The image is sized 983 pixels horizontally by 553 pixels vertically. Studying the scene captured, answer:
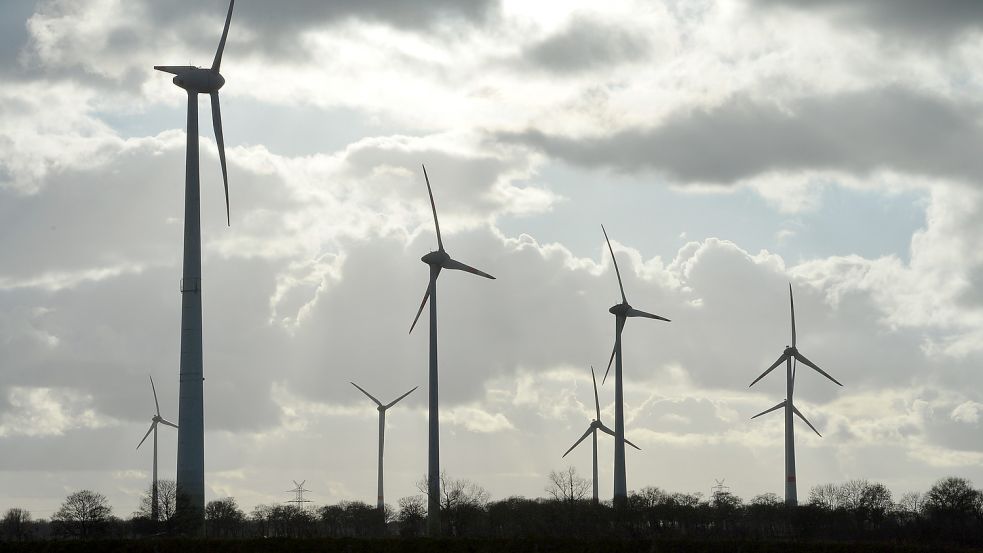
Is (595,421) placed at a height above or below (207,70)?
below

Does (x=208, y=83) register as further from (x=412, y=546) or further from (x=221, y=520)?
(x=221, y=520)

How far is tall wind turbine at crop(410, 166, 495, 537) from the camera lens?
351 ft

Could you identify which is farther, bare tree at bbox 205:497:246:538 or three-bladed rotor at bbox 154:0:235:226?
bare tree at bbox 205:497:246:538

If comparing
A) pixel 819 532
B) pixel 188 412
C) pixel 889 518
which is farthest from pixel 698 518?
pixel 188 412

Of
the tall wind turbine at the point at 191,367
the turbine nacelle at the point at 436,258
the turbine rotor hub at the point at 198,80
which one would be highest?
the turbine rotor hub at the point at 198,80

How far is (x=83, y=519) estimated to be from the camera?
141 m

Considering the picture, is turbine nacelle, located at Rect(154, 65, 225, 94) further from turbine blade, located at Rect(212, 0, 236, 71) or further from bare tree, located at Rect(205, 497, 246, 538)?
bare tree, located at Rect(205, 497, 246, 538)

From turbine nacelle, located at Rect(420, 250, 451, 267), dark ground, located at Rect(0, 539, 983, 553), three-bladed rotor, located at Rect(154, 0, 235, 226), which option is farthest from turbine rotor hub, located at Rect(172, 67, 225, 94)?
dark ground, located at Rect(0, 539, 983, 553)

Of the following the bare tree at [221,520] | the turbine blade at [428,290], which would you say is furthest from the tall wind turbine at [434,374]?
the bare tree at [221,520]

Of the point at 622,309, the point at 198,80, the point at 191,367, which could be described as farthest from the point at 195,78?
the point at 622,309

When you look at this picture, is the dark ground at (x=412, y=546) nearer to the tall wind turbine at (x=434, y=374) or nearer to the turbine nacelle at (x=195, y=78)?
the tall wind turbine at (x=434, y=374)

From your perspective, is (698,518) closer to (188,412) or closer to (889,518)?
(889,518)

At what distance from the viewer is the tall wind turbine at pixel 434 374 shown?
107 m

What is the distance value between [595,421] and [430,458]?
8688 centimetres
